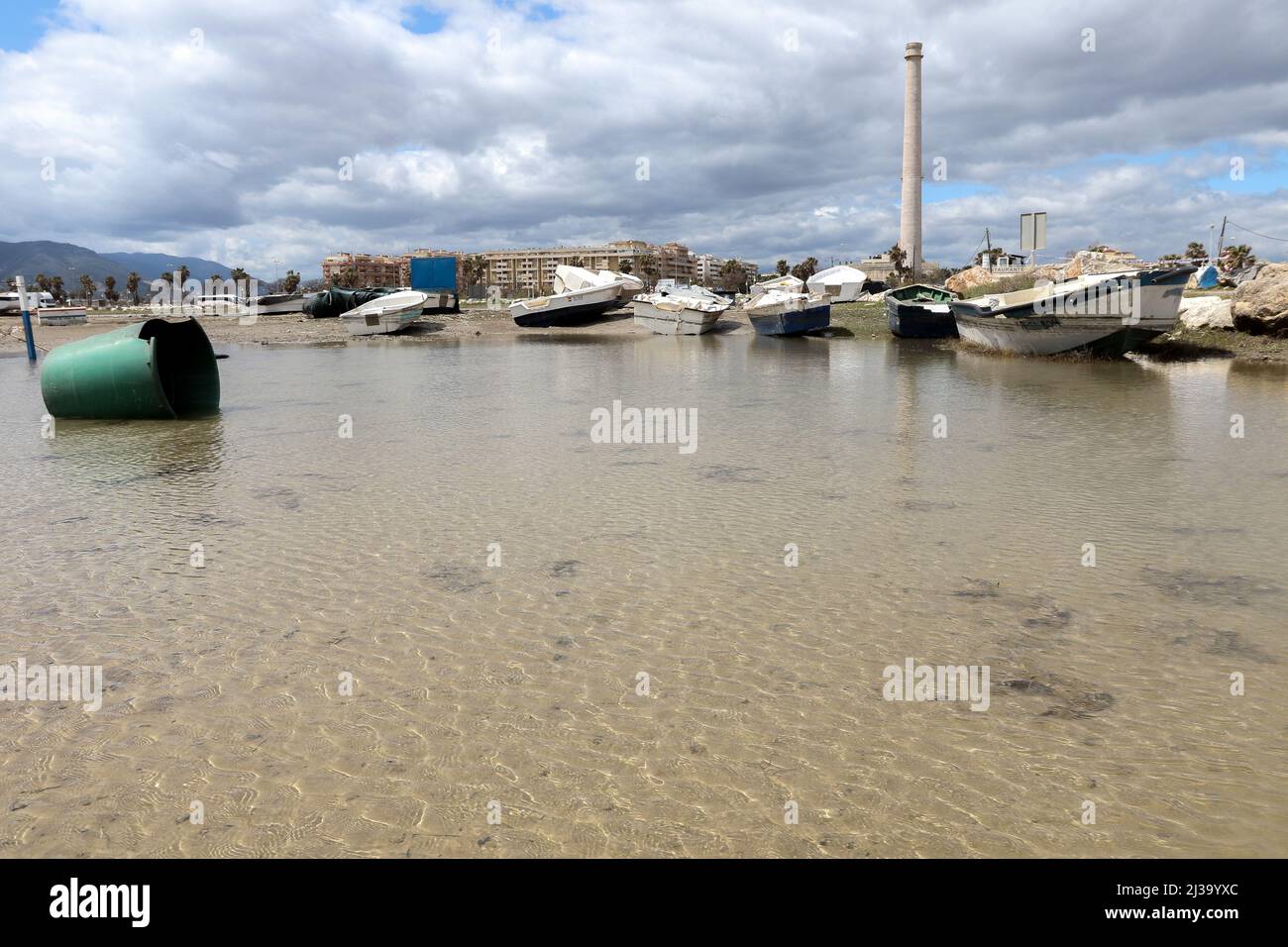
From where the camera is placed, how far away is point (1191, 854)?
3453 mm

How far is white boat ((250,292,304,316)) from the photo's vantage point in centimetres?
5944

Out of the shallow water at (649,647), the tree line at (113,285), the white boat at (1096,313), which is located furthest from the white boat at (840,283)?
the tree line at (113,285)

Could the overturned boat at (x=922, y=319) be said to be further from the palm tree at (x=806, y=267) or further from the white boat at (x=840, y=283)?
the palm tree at (x=806, y=267)

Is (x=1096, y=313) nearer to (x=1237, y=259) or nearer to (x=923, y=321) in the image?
(x=923, y=321)

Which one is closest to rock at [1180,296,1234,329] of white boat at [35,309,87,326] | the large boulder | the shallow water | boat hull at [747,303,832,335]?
the large boulder

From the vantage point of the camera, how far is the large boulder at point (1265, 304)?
24109 mm

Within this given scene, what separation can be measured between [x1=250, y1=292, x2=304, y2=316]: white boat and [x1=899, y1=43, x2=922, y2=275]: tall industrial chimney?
2250 inches

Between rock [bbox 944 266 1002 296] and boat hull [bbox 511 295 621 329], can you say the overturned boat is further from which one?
rock [bbox 944 266 1002 296]

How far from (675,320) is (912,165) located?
56.1 m

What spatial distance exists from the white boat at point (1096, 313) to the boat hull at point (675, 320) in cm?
1787
